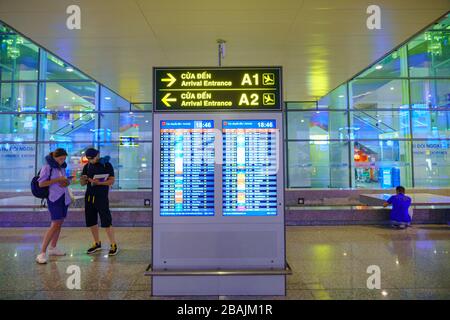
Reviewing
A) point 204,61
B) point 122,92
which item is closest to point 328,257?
point 204,61

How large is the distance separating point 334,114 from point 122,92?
1000 cm

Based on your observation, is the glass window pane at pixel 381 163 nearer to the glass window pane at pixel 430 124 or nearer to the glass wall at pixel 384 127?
the glass wall at pixel 384 127

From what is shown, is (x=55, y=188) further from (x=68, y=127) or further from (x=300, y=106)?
(x=300, y=106)

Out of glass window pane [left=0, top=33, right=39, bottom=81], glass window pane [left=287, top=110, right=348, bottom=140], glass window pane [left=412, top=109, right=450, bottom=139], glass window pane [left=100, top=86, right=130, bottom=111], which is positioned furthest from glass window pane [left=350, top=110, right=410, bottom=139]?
glass window pane [left=0, top=33, right=39, bottom=81]

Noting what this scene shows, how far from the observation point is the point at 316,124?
16.7 metres

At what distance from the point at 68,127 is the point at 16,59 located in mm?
3771

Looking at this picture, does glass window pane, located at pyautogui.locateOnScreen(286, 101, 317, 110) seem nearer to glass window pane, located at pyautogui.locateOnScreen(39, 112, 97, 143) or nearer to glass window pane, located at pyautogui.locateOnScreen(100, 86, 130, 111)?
glass window pane, located at pyautogui.locateOnScreen(100, 86, 130, 111)

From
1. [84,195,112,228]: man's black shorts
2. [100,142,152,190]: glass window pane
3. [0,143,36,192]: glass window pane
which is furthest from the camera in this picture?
[100,142,152,190]: glass window pane

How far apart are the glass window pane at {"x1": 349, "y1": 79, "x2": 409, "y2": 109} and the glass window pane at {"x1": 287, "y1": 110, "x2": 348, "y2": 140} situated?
3.31 ft

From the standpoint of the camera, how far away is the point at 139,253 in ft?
18.8

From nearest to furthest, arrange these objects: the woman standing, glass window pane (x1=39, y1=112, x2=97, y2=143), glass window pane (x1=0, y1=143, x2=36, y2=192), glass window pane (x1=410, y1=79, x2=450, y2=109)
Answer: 1. the woman standing
2. glass window pane (x1=0, y1=143, x2=36, y2=192)
3. glass window pane (x1=39, y1=112, x2=97, y2=143)
4. glass window pane (x1=410, y1=79, x2=450, y2=109)

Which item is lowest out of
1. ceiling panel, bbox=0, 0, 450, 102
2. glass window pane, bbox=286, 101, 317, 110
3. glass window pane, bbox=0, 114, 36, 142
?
glass window pane, bbox=0, 114, 36, 142

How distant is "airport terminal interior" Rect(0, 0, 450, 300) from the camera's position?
12.9 ft

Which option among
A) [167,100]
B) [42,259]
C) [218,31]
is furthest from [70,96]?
[167,100]
